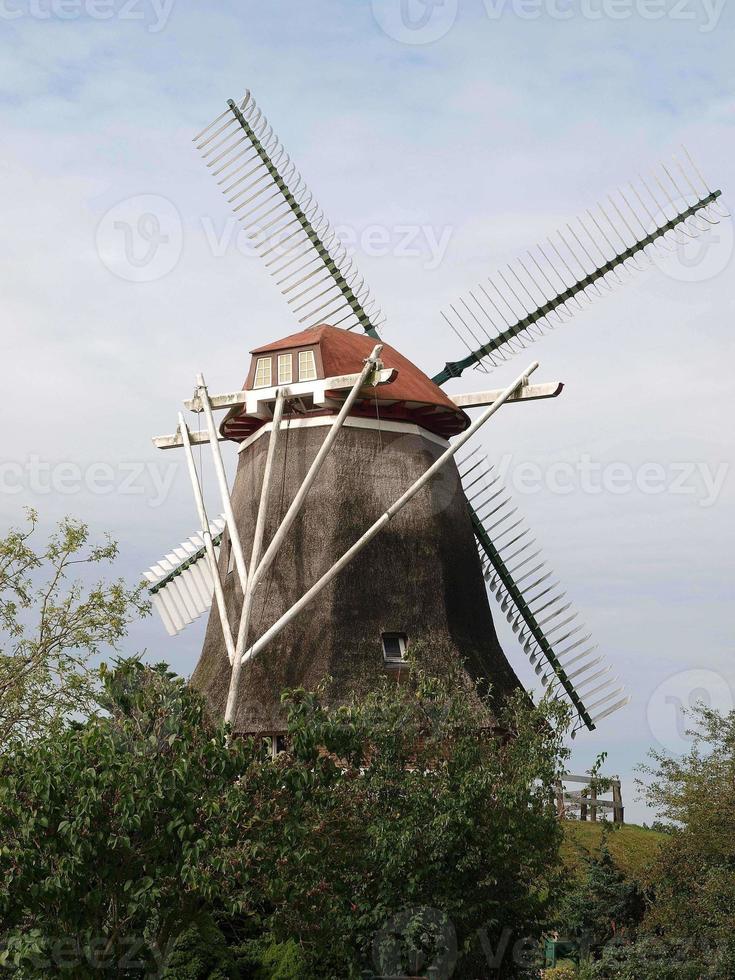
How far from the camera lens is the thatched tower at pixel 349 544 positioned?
20391mm

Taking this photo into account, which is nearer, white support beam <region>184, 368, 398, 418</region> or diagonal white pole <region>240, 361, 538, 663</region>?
diagonal white pole <region>240, 361, 538, 663</region>

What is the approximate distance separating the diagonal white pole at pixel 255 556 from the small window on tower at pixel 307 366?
847 millimetres

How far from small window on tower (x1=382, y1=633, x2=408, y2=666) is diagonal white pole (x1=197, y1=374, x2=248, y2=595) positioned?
2531mm

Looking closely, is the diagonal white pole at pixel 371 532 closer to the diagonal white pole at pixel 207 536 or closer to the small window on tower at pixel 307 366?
the diagonal white pole at pixel 207 536

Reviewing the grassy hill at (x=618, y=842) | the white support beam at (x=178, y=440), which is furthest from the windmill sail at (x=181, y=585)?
the grassy hill at (x=618, y=842)

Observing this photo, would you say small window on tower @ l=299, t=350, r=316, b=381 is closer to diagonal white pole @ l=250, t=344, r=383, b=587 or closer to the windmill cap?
the windmill cap

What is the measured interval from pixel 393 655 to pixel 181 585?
24.0 feet

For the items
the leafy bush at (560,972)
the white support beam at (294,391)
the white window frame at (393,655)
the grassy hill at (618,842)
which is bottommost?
the leafy bush at (560,972)

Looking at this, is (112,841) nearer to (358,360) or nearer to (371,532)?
(371,532)

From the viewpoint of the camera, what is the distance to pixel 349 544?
2131 cm

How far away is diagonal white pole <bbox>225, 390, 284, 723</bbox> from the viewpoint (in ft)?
59.4

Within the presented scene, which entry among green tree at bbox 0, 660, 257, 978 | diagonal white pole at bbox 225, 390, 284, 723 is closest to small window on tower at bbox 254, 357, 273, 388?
diagonal white pole at bbox 225, 390, 284, 723

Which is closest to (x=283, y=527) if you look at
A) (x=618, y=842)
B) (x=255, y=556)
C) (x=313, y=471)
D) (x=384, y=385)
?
(x=255, y=556)

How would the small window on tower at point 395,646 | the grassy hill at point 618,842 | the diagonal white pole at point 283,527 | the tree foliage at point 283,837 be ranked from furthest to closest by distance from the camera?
the grassy hill at point 618,842 < the small window on tower at point 395,646 < the diagonal white pole at point 283,527 < the tree foliage at point 283,837
